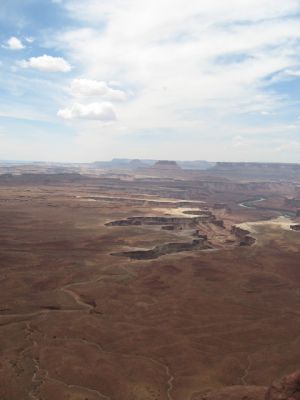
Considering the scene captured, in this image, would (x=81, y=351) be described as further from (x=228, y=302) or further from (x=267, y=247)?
(x=267, y=247)

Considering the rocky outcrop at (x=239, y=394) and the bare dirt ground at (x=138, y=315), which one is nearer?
the rocky outcrop at (x=239, y=394)

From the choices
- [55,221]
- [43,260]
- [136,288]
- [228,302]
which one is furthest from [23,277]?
[55,221]

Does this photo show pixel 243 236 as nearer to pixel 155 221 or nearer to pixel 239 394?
pixel 155 221

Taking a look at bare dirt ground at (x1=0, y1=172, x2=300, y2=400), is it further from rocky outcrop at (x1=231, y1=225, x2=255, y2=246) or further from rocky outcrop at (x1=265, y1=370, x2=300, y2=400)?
rocky outcrop at (x1=265, y1=370, x2=300, y2=400)

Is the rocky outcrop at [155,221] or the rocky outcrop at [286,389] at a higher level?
the rocky outcrop at [286,389]

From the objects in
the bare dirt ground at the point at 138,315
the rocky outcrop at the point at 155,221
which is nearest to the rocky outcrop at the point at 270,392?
the bare dirt ground at the point at 138,315

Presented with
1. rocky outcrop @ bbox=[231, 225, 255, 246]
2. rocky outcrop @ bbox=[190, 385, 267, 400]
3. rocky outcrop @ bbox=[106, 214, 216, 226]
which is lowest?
rocky outcrop @ bbox=[231, 225, 255, 246]

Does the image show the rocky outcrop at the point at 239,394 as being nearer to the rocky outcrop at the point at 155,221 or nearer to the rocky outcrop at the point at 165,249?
the rocky outcrop at the point at 165,249

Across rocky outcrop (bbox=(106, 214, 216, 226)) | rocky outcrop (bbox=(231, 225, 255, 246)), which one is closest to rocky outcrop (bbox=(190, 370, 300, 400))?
rocky outcrop (bbox=(231, 225, 255, 246))
